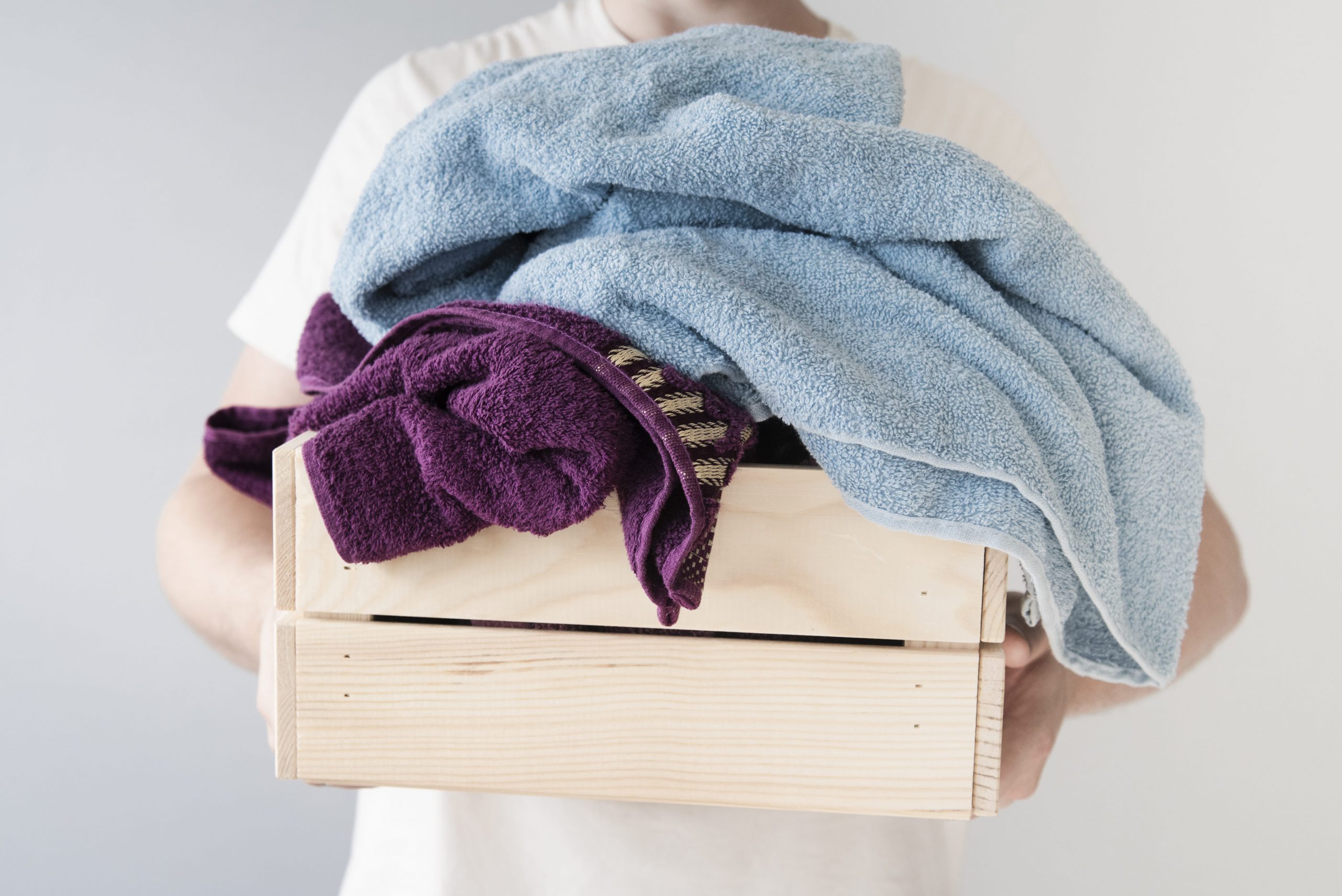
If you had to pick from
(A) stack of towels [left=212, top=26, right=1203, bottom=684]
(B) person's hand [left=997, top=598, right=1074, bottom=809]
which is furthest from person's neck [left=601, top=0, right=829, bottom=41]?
(B) person's hand [left=997, top=598, right=1074, bottom=809]

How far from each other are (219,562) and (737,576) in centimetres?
42

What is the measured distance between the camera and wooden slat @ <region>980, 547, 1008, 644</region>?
423 millimetres

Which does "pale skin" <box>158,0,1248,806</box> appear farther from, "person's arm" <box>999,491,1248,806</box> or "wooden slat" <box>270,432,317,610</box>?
"wooden slat" <box>270,432,317,610</box>

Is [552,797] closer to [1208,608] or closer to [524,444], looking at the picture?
[524,444]

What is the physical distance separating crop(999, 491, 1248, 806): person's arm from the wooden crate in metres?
0.06

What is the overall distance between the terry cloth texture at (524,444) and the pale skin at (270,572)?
0.23 meters

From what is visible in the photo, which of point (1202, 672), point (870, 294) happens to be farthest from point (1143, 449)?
point (1202, 672)

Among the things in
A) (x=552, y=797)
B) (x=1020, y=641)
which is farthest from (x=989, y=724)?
(x=552, y=797)

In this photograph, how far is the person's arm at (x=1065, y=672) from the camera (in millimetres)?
558

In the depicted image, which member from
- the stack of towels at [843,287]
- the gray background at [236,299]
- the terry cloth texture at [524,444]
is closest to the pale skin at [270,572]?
the stack of towels at [843,287]

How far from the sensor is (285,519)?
17.0 inches

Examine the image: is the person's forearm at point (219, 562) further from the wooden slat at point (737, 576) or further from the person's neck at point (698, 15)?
the person's neck at point (698, 15)

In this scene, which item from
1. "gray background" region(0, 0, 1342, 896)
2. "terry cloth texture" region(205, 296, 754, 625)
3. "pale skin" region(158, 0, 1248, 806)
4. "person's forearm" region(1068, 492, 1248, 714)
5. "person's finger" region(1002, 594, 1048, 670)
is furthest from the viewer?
"gray background" region(0, 0, 1342, 896)

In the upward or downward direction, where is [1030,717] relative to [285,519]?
downward
